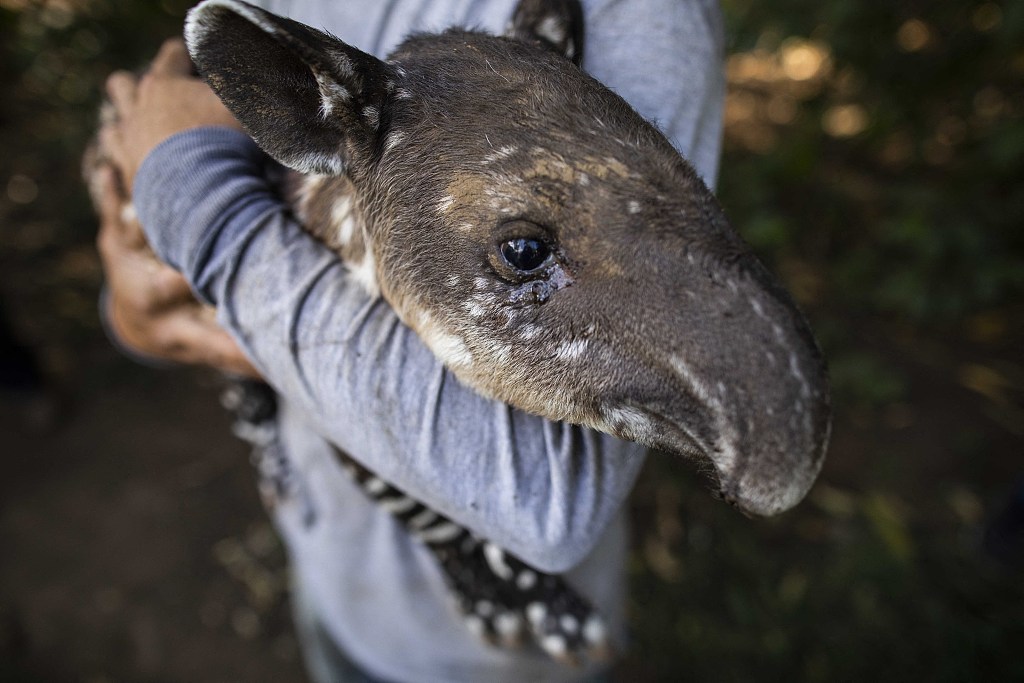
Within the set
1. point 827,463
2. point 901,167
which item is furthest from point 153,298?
point 901,167

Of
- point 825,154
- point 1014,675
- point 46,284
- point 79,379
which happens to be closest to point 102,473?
point 79,379

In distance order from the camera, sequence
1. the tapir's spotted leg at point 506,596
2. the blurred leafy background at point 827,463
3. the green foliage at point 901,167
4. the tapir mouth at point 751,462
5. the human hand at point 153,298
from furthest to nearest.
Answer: the green foliage at point 901,167 < the blurred leafy background at point 827,463 < the tapir's spotted leg at point 506,596 < the human hand at point 153,298 < the tapir mouth at point 751,462

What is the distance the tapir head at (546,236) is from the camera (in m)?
1.27

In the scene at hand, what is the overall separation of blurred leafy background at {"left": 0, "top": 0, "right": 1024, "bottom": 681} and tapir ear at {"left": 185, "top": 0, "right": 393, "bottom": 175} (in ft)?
11.2

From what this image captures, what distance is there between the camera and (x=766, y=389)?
1.23 meters

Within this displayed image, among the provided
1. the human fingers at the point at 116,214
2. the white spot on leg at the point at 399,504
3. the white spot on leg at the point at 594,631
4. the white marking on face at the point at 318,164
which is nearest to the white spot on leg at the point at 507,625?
the white spot on leg at the point at 594,631

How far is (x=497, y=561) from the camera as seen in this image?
2359 mm

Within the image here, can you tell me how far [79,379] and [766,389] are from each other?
5840mm

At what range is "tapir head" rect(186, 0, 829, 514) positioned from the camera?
1.27 m

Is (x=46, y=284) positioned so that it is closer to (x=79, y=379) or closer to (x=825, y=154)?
(x=79, y=379)

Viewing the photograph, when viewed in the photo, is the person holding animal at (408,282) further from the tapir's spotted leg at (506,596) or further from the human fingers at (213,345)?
the tapir's spotted leg at (506,596)

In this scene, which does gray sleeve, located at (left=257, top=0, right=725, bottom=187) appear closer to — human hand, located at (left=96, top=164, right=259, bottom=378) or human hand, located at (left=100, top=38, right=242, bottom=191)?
human hand, located at (left=100, top=38, right=242, bottom=191)

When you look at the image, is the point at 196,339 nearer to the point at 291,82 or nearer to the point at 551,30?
the point at 291,82

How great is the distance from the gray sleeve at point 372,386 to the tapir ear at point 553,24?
0.73 meters
